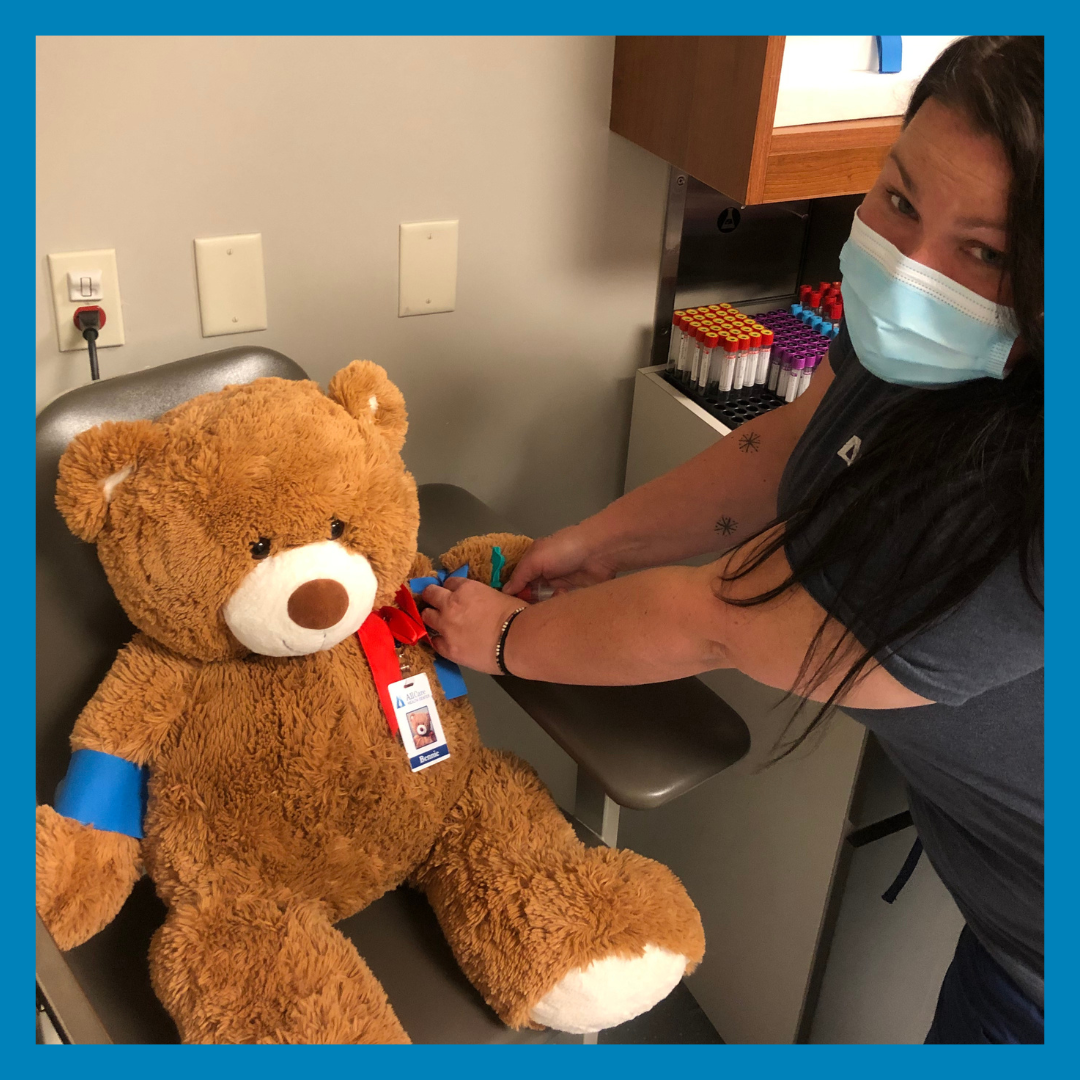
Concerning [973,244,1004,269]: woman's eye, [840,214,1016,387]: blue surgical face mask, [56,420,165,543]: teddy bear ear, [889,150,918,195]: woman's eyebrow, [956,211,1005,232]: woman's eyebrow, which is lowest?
[56,420,165,543]: teddy bear ear

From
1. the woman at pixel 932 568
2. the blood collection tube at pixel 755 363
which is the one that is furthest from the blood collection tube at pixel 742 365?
the woman at pixel 932 568

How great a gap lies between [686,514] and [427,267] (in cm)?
45

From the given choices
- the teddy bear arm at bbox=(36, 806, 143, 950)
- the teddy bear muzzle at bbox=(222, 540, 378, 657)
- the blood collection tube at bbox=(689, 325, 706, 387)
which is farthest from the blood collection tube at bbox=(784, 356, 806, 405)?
the teddy bear arm at bbox=(36, 806, 143, 950)

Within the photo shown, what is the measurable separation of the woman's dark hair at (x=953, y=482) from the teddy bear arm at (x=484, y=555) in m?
0.40

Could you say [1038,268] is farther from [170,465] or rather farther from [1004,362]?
[170,465]

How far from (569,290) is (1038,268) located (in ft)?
2.62

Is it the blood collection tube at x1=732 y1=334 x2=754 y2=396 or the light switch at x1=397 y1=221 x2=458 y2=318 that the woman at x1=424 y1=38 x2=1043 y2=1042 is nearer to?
the blood collection tube at x1=732 y1=334 x2=754 y2=396

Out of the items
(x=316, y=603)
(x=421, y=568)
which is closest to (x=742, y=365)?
(x=421, y=568)

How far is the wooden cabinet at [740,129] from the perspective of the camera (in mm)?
1098

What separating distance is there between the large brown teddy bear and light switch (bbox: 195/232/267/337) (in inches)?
10.5

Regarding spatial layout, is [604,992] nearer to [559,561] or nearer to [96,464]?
[559,561]

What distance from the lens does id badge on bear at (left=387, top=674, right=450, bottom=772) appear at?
3.40ft

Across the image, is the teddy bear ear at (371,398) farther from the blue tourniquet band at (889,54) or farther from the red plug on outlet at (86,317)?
the blue tourniquet band at (889,54)

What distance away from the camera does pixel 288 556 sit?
918 millimetres
